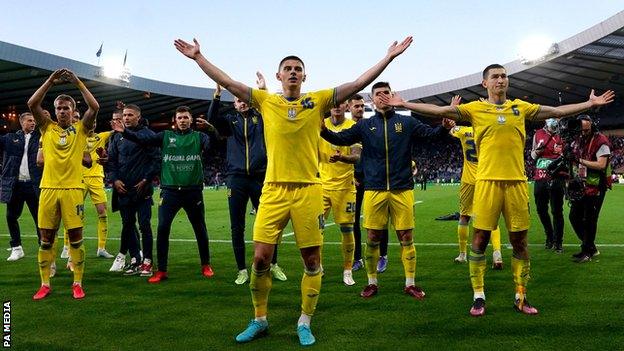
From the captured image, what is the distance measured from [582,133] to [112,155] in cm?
666

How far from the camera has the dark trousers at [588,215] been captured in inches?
276

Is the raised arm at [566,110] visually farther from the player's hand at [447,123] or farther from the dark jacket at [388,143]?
the dark jacket at [388,143]

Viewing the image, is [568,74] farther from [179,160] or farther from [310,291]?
[310,291]

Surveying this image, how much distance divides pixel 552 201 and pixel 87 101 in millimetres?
6905

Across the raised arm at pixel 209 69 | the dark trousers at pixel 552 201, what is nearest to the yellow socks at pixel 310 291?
the raised arm at pixel 209 69

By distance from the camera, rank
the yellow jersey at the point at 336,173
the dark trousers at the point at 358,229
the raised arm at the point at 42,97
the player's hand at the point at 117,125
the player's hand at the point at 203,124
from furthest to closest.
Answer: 1. the dark trousers at the point at 358,229
2. the yellow jersey at the point at 336,173
3. the player's hand at the point at 117,125
4. the player's hand at the point at 203,124
5. the raised arm at the point at 42,97

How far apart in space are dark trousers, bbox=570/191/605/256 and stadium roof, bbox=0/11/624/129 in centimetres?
2502

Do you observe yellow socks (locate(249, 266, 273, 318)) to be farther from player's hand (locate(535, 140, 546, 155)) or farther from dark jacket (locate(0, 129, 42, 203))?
player's hand (locate(535, 140, 546, 155))

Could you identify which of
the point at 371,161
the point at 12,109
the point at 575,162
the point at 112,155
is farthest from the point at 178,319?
the point at 12,109

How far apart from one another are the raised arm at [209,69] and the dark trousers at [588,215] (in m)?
5.46

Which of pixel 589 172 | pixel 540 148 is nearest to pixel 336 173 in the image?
pixel 540 148

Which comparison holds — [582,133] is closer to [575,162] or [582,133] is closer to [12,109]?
[575,162]

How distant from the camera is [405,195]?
5.30 meters

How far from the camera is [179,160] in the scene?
628 centimetres
